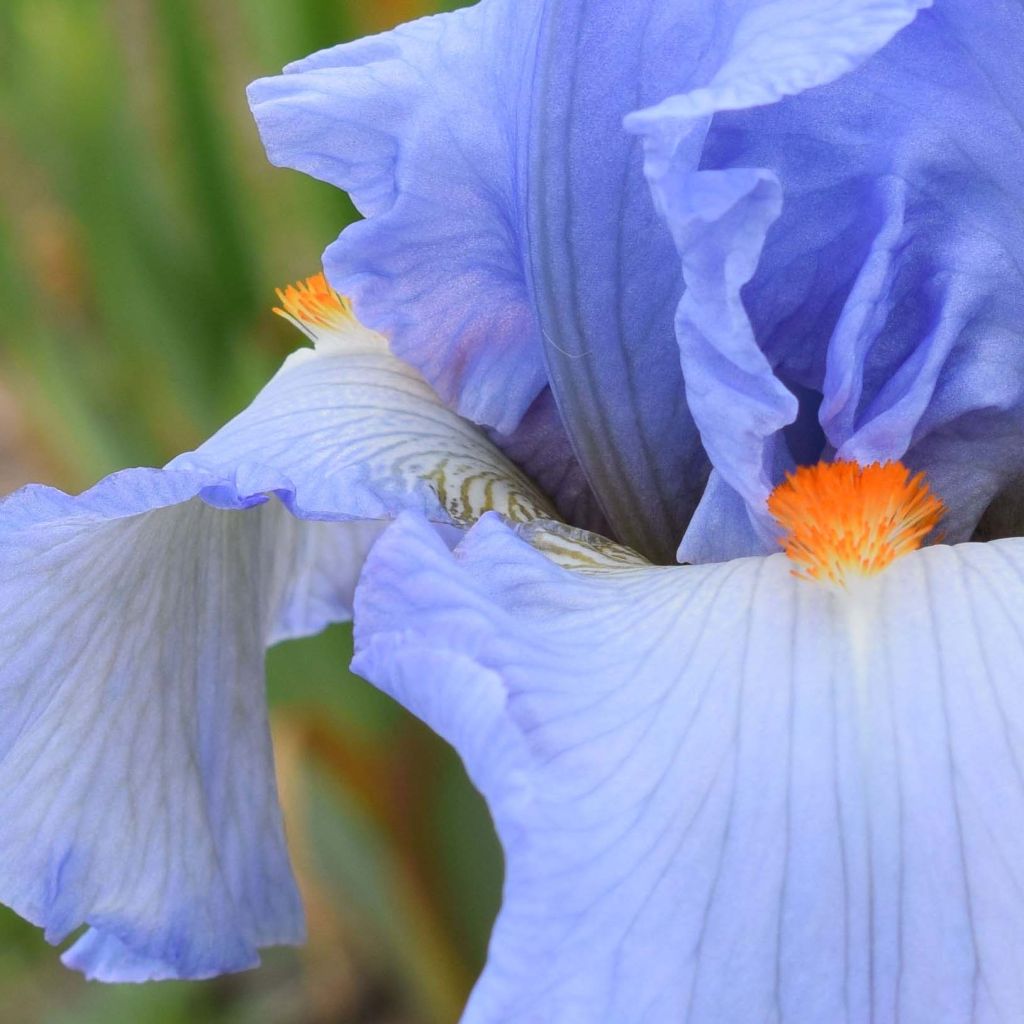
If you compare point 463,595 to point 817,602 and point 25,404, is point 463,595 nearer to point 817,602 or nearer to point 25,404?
point 817,602

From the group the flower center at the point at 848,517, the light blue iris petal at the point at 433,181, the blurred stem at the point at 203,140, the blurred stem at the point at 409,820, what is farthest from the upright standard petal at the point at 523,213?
the blurred stem at the point at 203,140

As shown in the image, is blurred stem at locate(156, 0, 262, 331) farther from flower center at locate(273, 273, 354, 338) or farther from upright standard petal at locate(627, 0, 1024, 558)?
upright standard petal at locate(627, 0, 1024, 558)

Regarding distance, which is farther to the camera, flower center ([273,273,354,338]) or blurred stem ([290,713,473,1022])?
blurred stem ([290,713,473,1022])

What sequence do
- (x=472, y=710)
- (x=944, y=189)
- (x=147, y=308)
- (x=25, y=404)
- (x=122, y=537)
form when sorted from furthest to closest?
(x=25, y=404) → (x=147, y=308) → (x=122, y=537) → (x=944, y=189) → (x=472, y=710)

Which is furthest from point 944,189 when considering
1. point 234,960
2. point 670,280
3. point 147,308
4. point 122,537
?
point 147,308

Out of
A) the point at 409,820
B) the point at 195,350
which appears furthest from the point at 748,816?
the point at 195,350

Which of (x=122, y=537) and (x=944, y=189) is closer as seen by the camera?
(x=944, y=189)

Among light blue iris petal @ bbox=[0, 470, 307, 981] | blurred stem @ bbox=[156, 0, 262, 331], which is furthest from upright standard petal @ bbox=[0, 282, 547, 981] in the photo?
blurred stem @ bbox=[156, 0, 262, 331]

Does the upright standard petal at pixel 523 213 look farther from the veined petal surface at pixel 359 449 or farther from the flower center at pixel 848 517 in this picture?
the flower center at pixel 848 517
